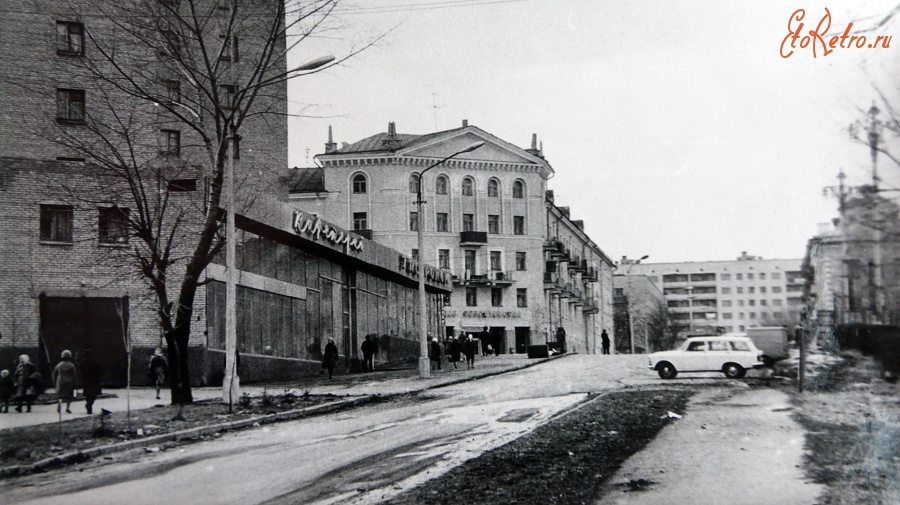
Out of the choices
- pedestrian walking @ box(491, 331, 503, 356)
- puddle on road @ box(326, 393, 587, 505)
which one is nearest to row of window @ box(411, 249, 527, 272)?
puddle on road @ box(326, 393, 587, 505)

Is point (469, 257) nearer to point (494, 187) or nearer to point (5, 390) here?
point (494, 187)

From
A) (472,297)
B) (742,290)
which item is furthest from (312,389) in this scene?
(472,297)

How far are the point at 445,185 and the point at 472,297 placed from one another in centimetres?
2277

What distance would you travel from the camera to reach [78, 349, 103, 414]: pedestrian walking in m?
15.4

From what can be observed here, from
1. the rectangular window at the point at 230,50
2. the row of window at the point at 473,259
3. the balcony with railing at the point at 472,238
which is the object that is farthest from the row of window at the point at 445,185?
the rectangular window at the point at 230,50

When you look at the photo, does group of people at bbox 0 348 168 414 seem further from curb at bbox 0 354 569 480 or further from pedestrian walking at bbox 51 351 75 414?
curb at bbox 0 354 569 480

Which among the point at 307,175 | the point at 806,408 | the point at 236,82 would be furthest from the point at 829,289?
the point at 307,175

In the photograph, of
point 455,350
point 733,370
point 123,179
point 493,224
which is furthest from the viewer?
point 455,350

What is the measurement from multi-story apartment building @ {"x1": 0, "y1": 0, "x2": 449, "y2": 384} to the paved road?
4.30 m

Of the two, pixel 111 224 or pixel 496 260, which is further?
pixel 496 260

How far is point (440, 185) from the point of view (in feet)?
69.9

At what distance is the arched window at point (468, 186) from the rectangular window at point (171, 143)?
6662mm

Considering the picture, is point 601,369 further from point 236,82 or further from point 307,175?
point 236,82

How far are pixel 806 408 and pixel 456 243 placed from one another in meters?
13.4
